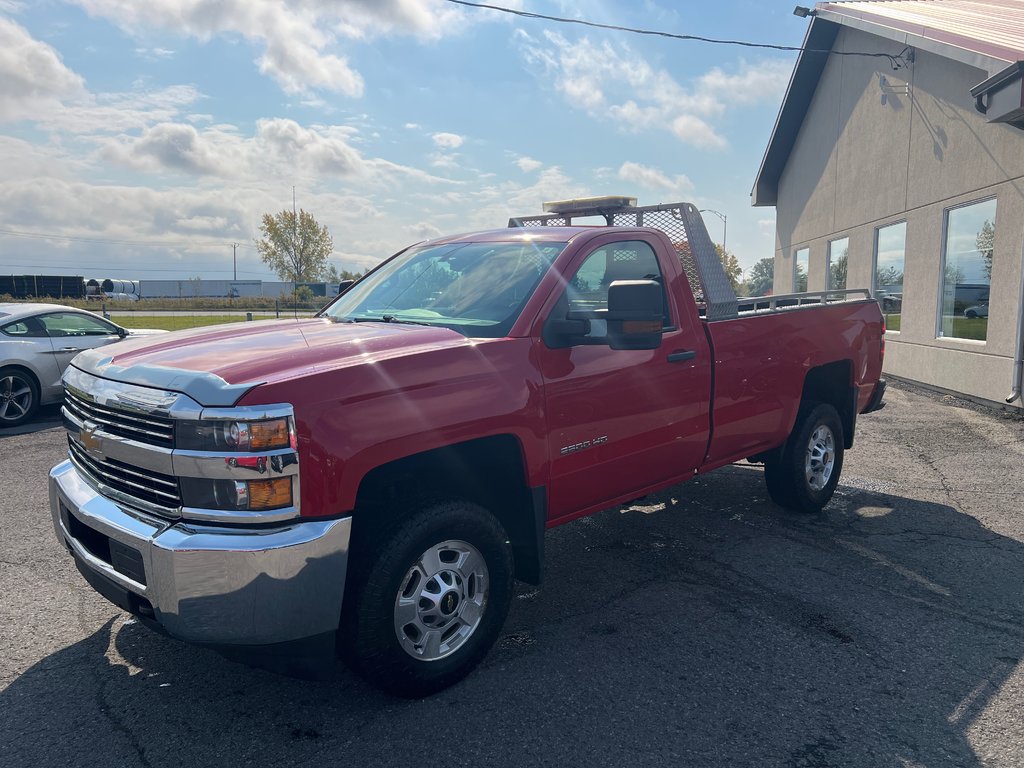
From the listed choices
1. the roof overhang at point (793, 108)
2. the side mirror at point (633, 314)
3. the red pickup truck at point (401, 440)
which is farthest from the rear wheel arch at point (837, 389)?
the roof overhang at point (793, 108)

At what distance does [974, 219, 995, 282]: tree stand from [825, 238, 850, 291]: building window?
5.59m

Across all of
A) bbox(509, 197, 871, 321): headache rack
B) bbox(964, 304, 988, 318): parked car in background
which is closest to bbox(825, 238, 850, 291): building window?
bbox(964, 304, 988, 318): parked car in background

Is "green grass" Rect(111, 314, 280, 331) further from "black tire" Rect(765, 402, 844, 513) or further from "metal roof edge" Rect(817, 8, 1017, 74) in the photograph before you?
"black tire" Rect(765, 402, 844, 513)

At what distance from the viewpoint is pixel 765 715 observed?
316cm

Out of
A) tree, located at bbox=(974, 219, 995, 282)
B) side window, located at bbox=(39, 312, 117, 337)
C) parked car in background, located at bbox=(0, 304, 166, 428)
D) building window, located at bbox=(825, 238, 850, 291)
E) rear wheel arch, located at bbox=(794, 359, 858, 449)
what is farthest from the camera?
building window, located at bbox=(825, 238, 850, 291)

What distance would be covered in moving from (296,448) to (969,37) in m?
11.6

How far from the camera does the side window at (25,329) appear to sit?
9.77 meters

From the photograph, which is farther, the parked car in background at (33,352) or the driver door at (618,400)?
the parked car in background at (33,352)

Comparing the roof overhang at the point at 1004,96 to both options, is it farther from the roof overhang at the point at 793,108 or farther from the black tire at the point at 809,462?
the roof overhang at the point at 793,108

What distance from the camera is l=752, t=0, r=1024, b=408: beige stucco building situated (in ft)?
33.2

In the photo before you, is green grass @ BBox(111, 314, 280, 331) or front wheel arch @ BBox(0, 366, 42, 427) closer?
front wheel arch @ BBox(0, 366, 42, 427)

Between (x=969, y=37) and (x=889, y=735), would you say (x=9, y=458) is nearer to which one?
(x=889, y=735)

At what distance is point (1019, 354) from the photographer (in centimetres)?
978

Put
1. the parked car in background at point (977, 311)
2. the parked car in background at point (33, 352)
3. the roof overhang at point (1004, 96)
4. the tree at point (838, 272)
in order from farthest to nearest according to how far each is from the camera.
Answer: the tree at point (838, 272), the parked car in background at point (977, 311), the parked car in background at point (33, 352), the roof overhang at point (1004, 96)
